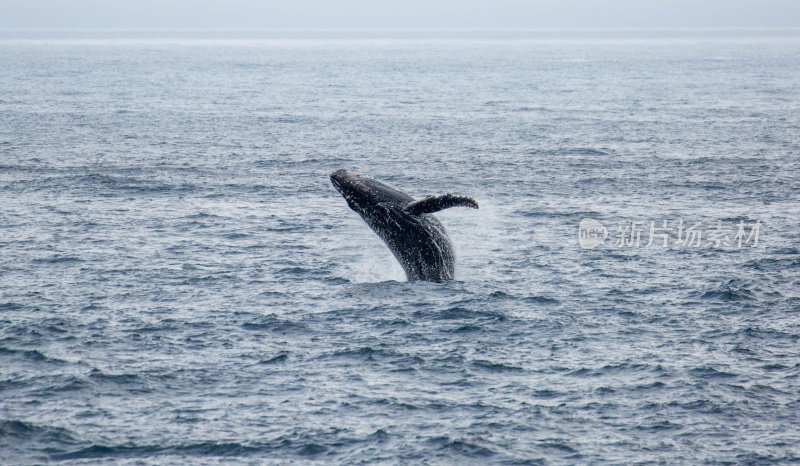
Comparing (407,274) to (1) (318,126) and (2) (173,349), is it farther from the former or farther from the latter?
(1) (318,126)

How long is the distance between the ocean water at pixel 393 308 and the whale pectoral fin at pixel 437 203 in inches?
116

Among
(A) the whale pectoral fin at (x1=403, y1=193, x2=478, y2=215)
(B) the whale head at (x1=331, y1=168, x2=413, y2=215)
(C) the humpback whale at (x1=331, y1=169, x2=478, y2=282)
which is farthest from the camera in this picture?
(B) the whale head at (x1=331, y1=168, x2=413, y2=215)

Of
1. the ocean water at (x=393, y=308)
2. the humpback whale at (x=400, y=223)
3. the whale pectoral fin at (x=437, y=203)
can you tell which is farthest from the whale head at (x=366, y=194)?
the ocean water at (x=393, y=308)

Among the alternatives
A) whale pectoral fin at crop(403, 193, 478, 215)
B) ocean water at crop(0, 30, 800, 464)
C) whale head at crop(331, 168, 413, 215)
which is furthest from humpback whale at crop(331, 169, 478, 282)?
ocean water at crop(0, 30, 800, 464)

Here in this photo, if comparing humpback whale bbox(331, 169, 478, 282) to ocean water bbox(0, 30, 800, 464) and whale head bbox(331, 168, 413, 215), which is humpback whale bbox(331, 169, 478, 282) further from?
ocean water bbox(0, 30, 800, 464)

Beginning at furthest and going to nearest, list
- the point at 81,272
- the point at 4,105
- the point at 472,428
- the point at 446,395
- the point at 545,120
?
the point at 4,105, the point at 545,120, the point at 81,272, the point at 446,395, the point at 472,428

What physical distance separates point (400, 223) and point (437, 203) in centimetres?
268

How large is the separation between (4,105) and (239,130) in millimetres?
28498

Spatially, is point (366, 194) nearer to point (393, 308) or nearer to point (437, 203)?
point (393, 308)

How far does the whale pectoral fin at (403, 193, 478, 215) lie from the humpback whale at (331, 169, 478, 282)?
82 centimetres

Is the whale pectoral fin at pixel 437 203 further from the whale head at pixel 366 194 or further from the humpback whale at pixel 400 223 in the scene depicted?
the whale head at pixel 366 194

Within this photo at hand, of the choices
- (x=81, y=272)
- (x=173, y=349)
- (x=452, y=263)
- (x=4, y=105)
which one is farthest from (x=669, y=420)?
(x=4, y=105)

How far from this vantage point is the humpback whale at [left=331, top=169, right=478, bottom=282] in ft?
83.7

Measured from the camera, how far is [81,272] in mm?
29469
